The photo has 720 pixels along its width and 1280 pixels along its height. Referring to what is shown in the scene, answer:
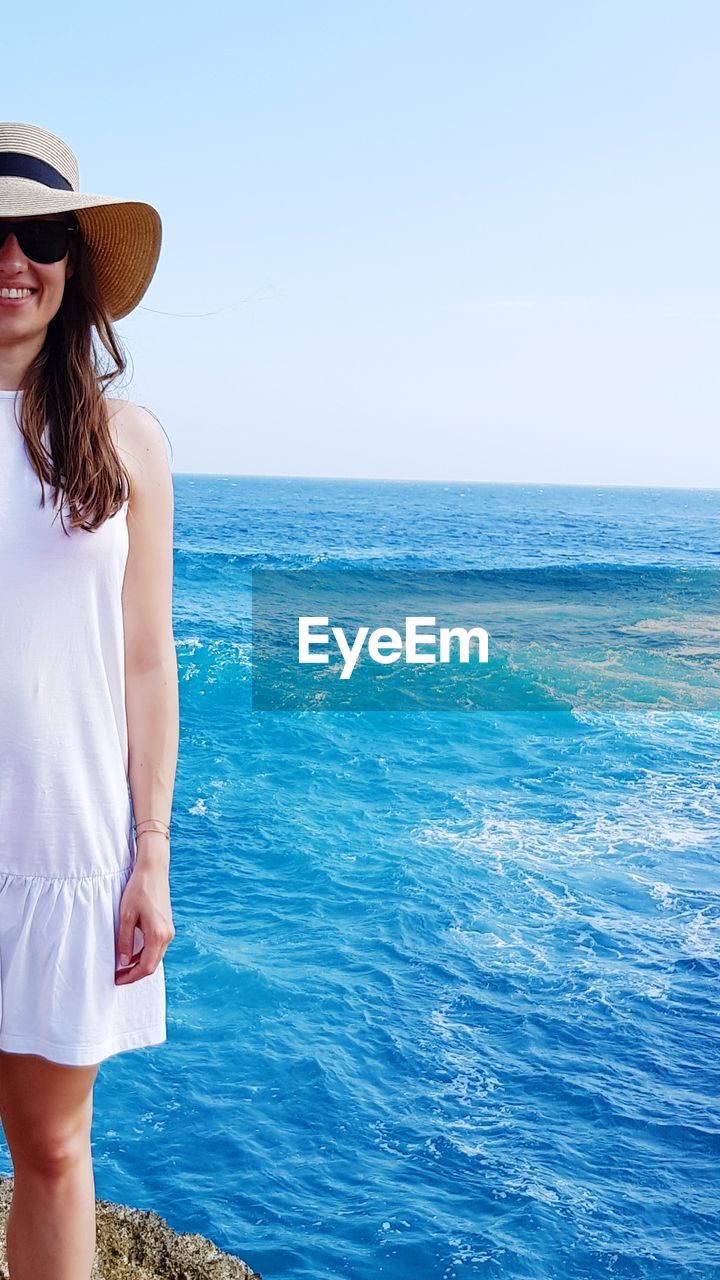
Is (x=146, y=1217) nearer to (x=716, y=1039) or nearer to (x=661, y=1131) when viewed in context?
(x=661, y=1131)

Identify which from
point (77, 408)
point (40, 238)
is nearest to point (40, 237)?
point (40, 238)

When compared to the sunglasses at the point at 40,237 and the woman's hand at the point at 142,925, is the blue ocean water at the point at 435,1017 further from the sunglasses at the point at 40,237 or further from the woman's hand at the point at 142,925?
the sunglasses at the point at 40,237

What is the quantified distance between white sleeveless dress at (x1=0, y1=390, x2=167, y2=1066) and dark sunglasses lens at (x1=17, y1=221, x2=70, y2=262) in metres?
0.22

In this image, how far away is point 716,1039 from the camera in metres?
7.57

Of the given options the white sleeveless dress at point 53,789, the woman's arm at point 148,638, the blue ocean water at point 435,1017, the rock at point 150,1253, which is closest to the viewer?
the white sleeveless dress at point 53,789

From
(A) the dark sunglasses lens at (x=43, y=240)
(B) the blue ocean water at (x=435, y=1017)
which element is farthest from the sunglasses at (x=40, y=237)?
(B) the blue ocean water at (x=435, y=1017)

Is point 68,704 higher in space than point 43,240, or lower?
lower

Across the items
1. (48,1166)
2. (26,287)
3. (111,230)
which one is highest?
(111,230)

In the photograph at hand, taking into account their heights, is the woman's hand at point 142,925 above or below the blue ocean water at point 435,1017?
above

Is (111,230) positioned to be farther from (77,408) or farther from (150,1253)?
(150,1253)

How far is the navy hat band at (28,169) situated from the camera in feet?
5.17

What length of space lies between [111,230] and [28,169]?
0.49 feet

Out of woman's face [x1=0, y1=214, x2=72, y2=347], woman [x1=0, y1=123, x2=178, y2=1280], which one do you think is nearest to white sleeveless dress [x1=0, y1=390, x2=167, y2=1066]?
woman [x1=0, y1=123, x2=178, y2=1280]

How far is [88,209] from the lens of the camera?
165 centimetres
